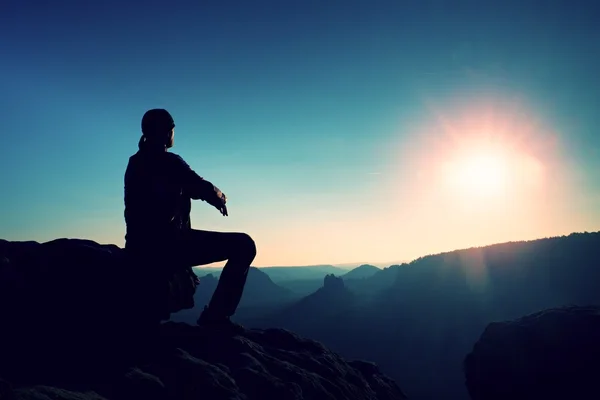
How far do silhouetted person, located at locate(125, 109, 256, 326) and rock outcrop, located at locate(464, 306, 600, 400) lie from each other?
37.0 feet

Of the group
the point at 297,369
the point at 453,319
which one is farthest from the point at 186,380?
the point at 453,319

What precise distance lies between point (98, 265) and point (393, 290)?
595 ft

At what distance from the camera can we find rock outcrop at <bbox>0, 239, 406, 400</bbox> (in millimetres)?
4430

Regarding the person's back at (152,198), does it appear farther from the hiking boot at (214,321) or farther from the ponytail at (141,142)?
the hiking boot at (214,321)

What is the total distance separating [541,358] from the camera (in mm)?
12719

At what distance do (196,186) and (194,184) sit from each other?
5 centimetres

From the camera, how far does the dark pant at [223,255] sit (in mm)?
6145

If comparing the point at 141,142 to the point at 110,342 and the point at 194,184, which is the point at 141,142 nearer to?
the point at 194,184

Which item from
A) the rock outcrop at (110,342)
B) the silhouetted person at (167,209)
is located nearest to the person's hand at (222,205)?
the silhouetted person at (167,209)

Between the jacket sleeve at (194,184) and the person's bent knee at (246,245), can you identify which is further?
the person's bent knee at (246,245)

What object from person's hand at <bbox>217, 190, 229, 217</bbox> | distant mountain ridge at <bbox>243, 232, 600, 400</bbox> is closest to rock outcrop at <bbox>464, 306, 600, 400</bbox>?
person's hand at <bbox>217, 190, 229, 217</bbox>

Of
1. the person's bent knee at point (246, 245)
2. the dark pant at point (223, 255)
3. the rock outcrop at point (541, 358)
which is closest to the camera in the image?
the dark pant at point (223, 255)

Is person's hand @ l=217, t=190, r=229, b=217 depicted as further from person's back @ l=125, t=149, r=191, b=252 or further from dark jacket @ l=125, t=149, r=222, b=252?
person's back @ l=125, t=149, r=191, b=252

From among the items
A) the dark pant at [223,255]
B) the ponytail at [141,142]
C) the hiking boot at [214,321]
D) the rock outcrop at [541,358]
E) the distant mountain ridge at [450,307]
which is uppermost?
the ponytail at [141,142]
